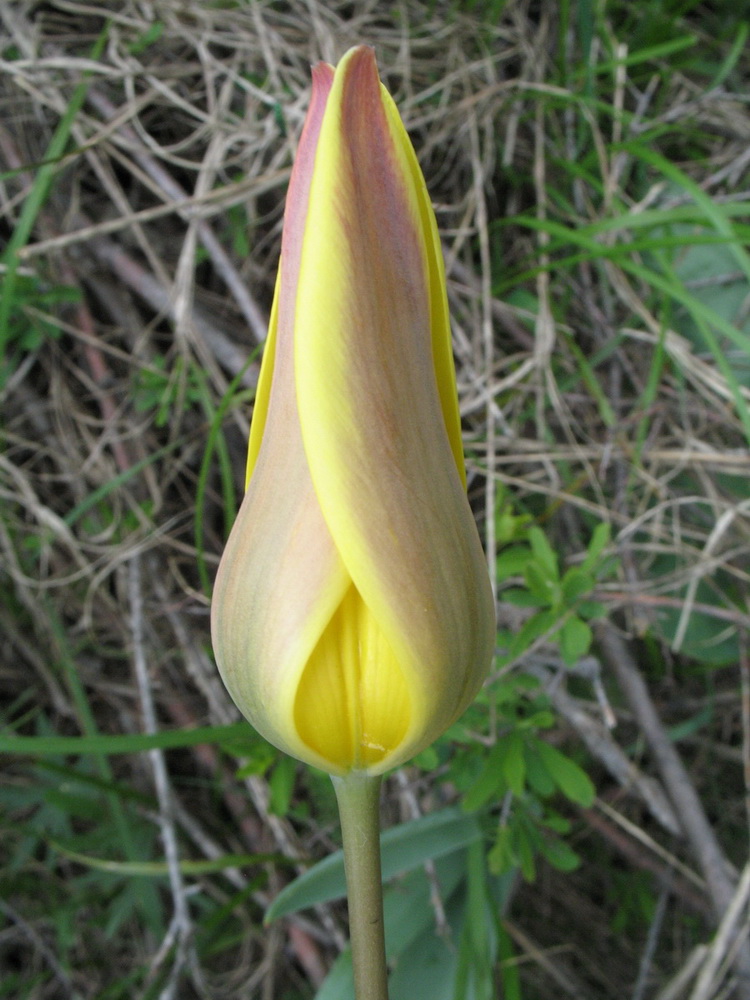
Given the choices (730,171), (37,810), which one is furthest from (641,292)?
(37,810)

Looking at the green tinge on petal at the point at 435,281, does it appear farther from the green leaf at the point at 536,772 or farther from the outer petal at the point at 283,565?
the green leaf at the point at 536,772

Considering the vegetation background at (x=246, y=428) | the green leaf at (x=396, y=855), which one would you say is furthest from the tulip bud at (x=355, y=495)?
the vegetation background at (x=246, y=428)

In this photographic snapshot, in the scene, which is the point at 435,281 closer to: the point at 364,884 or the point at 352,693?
the point at 352,693

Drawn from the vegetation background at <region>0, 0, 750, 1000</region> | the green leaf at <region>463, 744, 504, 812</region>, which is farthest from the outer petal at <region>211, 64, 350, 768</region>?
the vegetation background at <region>0, 0, 750, 1000</region>

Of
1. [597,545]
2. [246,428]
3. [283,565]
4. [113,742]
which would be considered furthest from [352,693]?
[246,428]

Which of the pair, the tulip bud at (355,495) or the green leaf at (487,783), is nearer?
the tulip bud at (355,495)

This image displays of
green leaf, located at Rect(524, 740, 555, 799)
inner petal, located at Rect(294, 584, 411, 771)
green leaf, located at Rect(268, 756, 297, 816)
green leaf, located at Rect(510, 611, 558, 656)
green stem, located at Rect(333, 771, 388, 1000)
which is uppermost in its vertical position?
inner petal, located at Rect(294, 584, 411, 771)

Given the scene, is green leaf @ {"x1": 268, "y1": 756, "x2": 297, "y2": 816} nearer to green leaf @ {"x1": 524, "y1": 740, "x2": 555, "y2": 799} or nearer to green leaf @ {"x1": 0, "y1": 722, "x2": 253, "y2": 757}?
green leaf @ {"x1": 0, "y1": 722, "x2": 253, "y2": 757}
